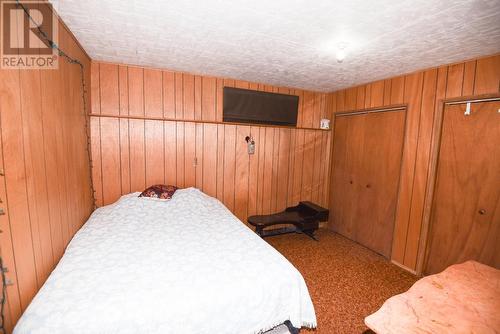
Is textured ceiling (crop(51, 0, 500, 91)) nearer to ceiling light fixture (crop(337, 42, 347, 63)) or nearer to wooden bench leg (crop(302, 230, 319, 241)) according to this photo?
ceiling light fixture (crop(337, 42, 347, 63))

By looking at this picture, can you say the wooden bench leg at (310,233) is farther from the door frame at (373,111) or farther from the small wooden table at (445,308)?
the small wooden table at (445,308)

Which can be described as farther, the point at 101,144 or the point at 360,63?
the point at 101,144

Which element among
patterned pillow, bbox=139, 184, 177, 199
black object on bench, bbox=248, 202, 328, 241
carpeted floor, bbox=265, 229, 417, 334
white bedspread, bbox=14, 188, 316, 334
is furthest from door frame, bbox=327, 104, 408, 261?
patterned pillow, bbox=139, 184, 177, 199

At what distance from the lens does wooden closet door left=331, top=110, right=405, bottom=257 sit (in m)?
3.21

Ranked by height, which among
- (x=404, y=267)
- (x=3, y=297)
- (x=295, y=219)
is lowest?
(x=404, y=267)

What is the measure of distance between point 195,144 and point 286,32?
6.53ft

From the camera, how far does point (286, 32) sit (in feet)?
6.47

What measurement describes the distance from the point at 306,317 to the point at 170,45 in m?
2.73

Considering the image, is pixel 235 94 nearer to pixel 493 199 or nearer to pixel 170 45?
pixel 170 45

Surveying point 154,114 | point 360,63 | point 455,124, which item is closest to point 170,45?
point 154,114

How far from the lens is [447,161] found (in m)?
2.62

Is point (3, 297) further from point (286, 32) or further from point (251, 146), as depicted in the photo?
point (251, 146)

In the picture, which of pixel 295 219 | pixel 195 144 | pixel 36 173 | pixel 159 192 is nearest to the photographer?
pixel 36 173

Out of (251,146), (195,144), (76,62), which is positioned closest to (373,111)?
(251,146)
